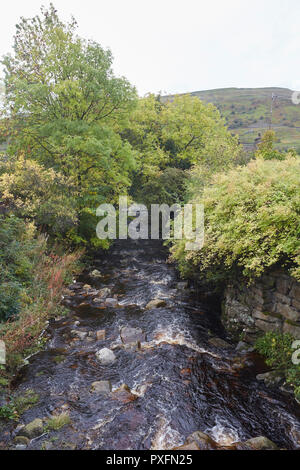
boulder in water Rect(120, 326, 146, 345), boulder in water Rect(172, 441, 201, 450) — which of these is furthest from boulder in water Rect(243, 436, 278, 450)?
boulder in water Rect(120, 326, 146, 345)

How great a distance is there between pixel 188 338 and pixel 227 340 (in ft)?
3.93

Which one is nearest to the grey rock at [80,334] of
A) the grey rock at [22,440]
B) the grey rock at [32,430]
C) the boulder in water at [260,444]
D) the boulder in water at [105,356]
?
the boulder in water at [105,356]

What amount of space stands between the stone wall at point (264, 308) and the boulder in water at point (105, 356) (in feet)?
12.3

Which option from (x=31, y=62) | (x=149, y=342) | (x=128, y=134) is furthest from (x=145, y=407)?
(x=128, y=134)

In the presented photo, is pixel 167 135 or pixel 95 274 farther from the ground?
pixel 167 135

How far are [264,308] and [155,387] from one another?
3.60 meters

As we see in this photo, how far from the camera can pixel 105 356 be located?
7496mm

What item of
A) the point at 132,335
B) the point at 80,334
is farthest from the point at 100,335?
the point at 132,335

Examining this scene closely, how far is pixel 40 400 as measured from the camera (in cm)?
587

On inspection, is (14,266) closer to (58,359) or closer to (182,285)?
(58,359)

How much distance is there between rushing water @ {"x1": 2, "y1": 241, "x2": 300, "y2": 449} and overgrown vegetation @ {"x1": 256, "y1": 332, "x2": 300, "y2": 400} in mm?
370

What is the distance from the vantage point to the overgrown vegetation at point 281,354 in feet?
19.9

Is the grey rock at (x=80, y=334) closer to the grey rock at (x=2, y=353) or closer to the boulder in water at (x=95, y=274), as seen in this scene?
the grey rock at (x=2, y=353)
